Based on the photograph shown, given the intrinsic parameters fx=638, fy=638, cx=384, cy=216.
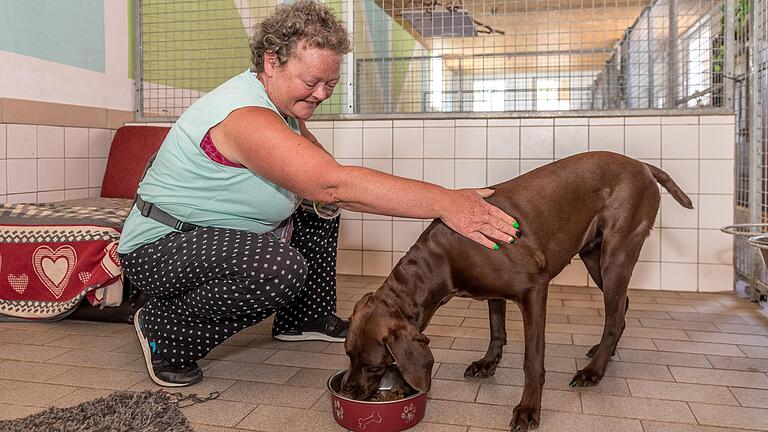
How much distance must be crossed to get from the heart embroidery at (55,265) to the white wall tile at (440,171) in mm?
2183

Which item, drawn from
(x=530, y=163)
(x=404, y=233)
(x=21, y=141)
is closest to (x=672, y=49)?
(x=530, y=163)

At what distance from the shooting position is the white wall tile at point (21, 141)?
3.60 meters

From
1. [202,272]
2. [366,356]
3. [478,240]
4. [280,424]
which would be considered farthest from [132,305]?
[478,240]

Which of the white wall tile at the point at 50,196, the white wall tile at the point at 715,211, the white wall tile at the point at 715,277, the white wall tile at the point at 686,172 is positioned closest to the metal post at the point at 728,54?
the white wall tile at the point at 686,172

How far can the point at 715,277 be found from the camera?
384 cm

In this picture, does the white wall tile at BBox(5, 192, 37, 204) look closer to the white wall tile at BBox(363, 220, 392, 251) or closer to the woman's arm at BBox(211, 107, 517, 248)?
the white wall tile at BBox(363, 220, 392, 251)

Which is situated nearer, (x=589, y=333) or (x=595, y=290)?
(x=589, y=333)

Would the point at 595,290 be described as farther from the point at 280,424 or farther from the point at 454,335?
the point at 280,424

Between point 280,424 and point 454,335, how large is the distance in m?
1.18

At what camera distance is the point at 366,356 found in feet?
5.68

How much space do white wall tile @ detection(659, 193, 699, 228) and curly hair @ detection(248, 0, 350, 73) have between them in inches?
103

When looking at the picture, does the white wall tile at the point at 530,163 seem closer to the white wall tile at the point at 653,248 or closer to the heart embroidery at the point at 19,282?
the white wall tile at the point at 653,248

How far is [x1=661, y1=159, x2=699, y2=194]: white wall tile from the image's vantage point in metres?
3.83

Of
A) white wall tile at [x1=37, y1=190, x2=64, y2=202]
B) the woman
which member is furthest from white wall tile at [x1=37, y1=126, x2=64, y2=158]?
the woman
